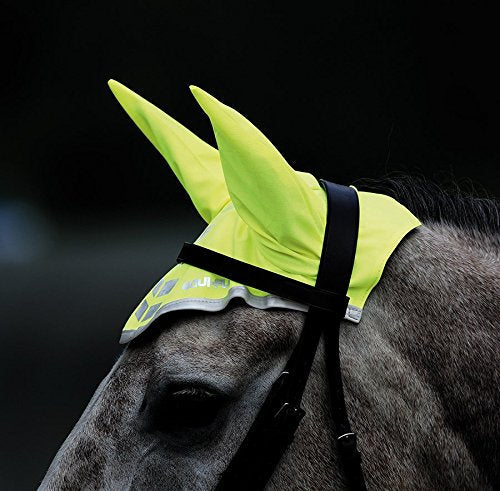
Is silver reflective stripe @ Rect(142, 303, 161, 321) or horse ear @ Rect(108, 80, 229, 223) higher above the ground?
horse ear @ Rect(108, 80, 229, 223)

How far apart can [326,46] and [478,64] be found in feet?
1.96

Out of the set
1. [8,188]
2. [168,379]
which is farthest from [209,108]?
[8,188]

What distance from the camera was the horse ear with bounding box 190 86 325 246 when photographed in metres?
1.17

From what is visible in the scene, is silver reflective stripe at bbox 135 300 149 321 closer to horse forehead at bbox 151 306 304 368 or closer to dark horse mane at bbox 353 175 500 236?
horse forehead at bbox 151 306 304 368

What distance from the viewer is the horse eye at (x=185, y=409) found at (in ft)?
3.91

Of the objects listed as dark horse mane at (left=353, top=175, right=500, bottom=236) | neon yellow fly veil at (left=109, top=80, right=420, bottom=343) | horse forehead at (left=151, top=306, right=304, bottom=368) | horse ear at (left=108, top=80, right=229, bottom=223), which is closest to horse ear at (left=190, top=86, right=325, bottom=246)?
neon yellow fly veil at (left=109, top=80, right=420, bottom=343)

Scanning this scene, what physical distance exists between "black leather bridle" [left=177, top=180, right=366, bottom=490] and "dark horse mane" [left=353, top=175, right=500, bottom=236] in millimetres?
355

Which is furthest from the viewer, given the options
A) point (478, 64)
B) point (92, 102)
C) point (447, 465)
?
point (92, 102)

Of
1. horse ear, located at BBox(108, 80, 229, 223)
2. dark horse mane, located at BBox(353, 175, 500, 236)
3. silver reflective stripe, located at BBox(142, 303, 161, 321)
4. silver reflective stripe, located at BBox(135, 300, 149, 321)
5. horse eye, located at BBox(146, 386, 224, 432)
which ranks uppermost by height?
horse ear, located at BBox(108, 80, 229, 223)

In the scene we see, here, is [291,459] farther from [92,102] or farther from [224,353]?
[92,102]

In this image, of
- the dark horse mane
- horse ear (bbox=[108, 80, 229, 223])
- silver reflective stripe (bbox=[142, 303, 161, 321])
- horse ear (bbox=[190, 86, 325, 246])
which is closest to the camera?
horse ear (bbox=[190, 86, 325, 246])

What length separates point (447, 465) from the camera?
127cm

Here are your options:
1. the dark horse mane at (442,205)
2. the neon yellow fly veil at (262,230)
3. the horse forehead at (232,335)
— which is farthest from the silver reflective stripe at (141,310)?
the dark horse mane at (442,205)

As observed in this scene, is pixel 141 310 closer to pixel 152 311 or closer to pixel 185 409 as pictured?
pixel 152 311
